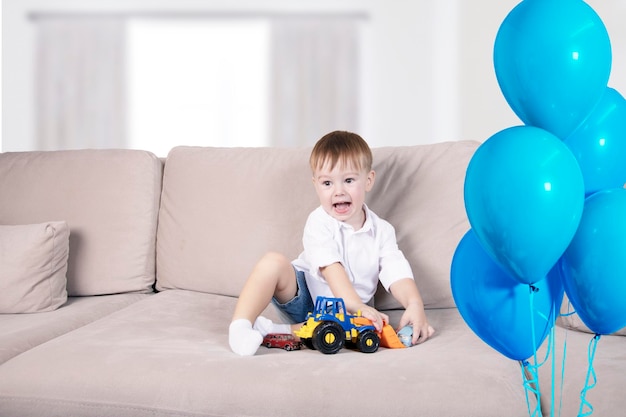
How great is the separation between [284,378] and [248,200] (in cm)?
88

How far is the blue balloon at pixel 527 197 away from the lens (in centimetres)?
91

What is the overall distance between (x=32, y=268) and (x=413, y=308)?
1100 millimetres

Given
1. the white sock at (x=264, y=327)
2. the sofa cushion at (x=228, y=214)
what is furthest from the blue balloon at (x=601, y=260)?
the sofa cushion at (x=228, y=214)

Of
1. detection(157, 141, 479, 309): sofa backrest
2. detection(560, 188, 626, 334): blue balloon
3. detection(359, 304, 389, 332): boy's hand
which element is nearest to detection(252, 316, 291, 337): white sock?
detection(359, 304, 389, 332): boy's hand

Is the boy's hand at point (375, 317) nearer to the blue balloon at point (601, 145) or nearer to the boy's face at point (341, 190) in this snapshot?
the boy's face at point (341, 190)

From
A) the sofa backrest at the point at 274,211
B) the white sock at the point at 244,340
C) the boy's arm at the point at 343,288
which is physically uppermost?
the sofa backrest at the point at 274,211

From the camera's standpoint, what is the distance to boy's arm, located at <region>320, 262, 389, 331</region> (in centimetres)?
174

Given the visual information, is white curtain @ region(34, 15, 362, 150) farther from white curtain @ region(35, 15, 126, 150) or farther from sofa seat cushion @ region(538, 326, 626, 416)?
sofa seat cushion @ region(538, 326, 626, 416)

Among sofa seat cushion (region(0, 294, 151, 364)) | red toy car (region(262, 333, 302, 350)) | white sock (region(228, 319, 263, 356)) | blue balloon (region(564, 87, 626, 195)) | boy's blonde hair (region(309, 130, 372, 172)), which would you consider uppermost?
blue balloon (region(564, 87, 626, 195))

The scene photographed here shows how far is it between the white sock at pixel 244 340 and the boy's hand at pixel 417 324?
37 centimetres

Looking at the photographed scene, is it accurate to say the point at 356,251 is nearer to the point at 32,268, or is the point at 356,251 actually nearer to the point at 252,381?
the point at 252,381

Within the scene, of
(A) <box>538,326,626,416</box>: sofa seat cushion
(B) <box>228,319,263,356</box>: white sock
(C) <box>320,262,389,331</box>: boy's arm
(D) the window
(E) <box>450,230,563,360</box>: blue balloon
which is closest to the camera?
(E) <box>450,230,563,360</box>: blue balloon

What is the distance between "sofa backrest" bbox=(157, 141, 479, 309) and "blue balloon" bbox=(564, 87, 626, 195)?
2.99 ft

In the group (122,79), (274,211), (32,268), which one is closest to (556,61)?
(274,211)
